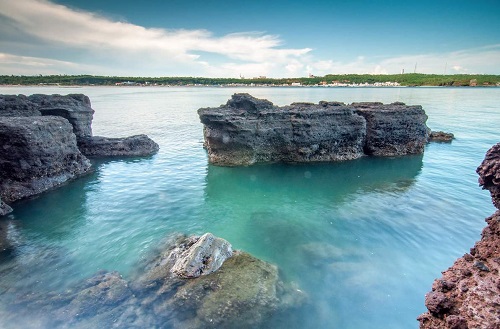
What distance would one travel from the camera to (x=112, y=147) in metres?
29.2

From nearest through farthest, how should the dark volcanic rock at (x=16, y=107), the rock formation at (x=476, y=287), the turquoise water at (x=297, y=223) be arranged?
the rock formation at (x=476, y=287) → the turquoise water at (x=297, y=223) → the dark volcanic rock at (x=16, y=107)

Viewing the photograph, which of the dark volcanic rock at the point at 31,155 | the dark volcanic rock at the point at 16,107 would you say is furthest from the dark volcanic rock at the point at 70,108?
the dark volcanic rock at the point at 31,155

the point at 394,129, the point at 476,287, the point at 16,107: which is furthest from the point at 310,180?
the point at 16,107

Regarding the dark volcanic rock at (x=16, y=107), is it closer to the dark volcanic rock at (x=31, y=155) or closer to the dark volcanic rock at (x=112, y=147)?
the dark volcanic rock at (x=31, y=155)

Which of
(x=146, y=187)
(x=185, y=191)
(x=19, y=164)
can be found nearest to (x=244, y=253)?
(x=185, y=191)

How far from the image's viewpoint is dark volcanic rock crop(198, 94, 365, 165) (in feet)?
82.5

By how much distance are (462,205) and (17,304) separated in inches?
899

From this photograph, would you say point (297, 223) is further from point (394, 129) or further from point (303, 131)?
point (394, 129)

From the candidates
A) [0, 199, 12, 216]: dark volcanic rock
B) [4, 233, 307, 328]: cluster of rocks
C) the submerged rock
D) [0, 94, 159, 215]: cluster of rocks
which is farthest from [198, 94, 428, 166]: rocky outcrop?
[0, 199, 12, 216]: dark volcanic rock

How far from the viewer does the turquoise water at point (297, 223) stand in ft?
35.1

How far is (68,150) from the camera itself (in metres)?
22.5

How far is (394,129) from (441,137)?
13381mm

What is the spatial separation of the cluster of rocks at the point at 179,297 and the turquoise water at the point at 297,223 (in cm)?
78

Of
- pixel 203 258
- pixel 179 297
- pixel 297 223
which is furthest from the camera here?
pixel 297 223
